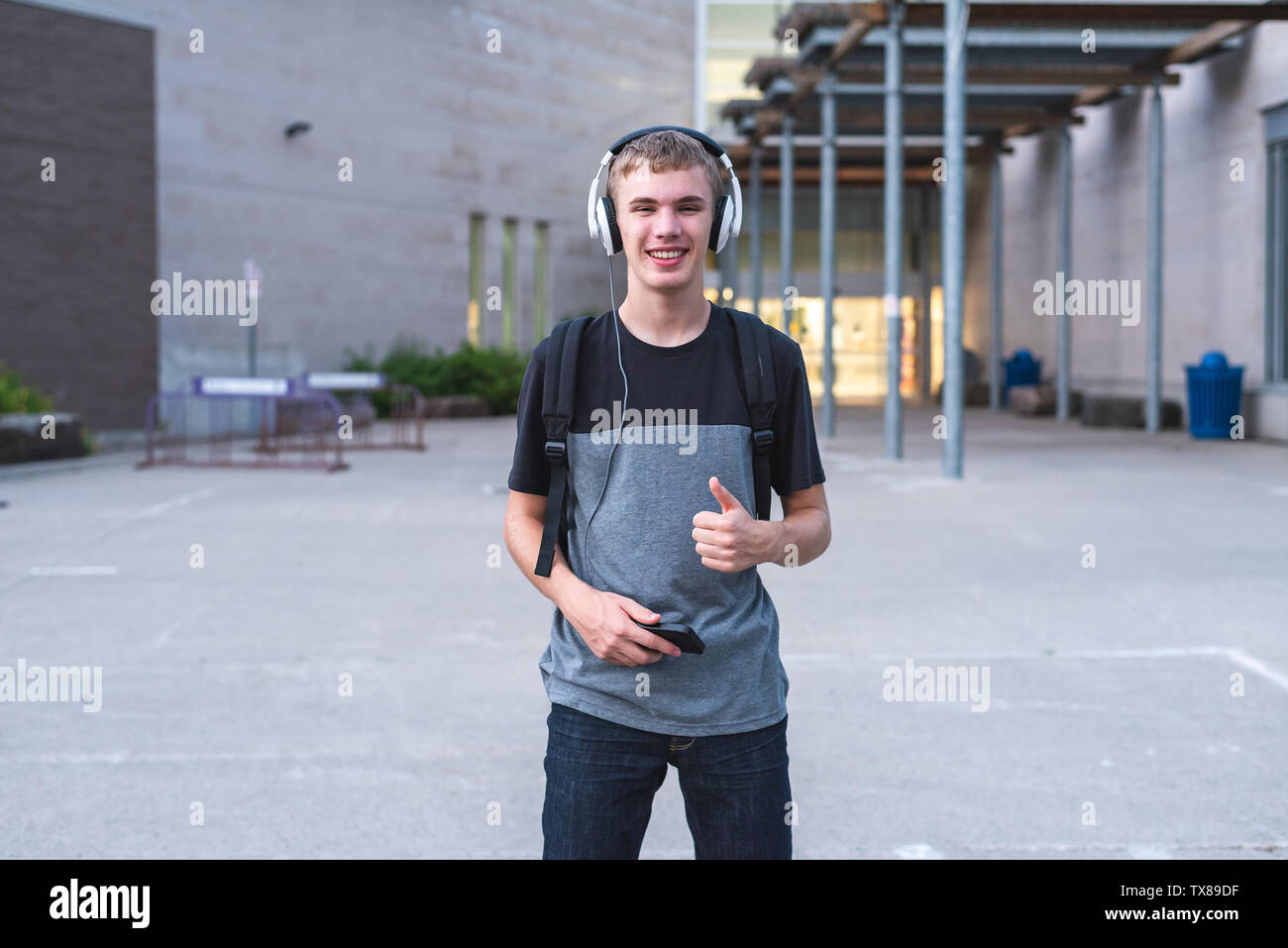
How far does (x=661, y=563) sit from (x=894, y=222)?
1766 cm

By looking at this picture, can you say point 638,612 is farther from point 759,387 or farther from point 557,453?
point 759,387

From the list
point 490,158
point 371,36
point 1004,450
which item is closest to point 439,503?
point 1004,450

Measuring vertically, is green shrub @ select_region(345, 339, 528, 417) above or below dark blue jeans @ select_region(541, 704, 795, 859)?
above

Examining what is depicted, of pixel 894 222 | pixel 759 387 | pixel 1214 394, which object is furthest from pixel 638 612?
pixel 1214 394

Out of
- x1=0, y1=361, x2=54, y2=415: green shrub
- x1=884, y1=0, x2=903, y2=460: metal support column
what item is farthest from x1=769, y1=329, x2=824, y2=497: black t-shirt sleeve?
x1=0, y1=361, x2=54, y2=415: green shrub

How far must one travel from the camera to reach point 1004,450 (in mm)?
21250

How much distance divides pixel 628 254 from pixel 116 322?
24.5 meters

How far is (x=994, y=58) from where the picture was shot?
79.2ft

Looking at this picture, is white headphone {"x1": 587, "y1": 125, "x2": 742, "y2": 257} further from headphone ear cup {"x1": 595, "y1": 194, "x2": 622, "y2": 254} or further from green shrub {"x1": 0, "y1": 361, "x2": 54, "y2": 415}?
green shrub {"x1": 0, "y1": 361, "x2": 54, "y2": 415}

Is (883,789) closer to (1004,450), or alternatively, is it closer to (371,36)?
(1004,450)

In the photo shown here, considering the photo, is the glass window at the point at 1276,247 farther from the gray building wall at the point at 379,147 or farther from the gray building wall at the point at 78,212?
the gray building wall at the point at 379,147

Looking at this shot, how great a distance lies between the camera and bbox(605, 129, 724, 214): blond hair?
2.68 m

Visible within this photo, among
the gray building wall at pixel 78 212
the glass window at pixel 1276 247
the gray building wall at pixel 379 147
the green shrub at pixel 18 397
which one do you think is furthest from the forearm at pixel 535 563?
the gray building wall at pixel 379 147

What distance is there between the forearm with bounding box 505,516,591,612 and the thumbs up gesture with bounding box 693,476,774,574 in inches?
9.8
